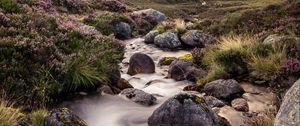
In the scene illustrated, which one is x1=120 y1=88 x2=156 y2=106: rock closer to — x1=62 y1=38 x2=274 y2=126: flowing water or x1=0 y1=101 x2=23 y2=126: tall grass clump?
x1=62 y1=38 x2=274 y2=126: flowing water

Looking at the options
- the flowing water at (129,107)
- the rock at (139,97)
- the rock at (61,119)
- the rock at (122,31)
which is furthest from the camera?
the rock at (122,31)

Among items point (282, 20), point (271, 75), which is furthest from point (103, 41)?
point (282, 20)

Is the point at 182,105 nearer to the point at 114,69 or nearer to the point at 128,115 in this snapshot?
the point at 128,115

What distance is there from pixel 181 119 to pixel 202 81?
4979 mm

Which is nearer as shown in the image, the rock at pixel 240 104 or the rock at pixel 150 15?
the rock at pixel 240 104

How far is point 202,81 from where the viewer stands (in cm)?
1312

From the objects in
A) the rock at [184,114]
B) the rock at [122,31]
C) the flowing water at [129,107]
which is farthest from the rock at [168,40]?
the rock at [184,114]

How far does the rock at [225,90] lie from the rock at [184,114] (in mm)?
2958

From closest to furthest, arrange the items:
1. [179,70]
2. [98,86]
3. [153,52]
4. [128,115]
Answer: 1. [128,115]
2. [98,86]
3. [179,70]
4. [153,52]

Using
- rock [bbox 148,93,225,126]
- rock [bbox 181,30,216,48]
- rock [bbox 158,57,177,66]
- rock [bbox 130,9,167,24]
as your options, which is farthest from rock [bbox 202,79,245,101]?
rock [bbox 130,9,167,24]

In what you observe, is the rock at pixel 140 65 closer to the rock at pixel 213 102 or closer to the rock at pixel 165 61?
the rock at pixel 165 61

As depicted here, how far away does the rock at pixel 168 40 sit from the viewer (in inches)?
882

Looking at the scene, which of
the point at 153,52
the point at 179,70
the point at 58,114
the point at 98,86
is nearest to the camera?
the point at 58,114

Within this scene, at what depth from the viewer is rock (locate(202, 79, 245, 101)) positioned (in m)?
11.5
